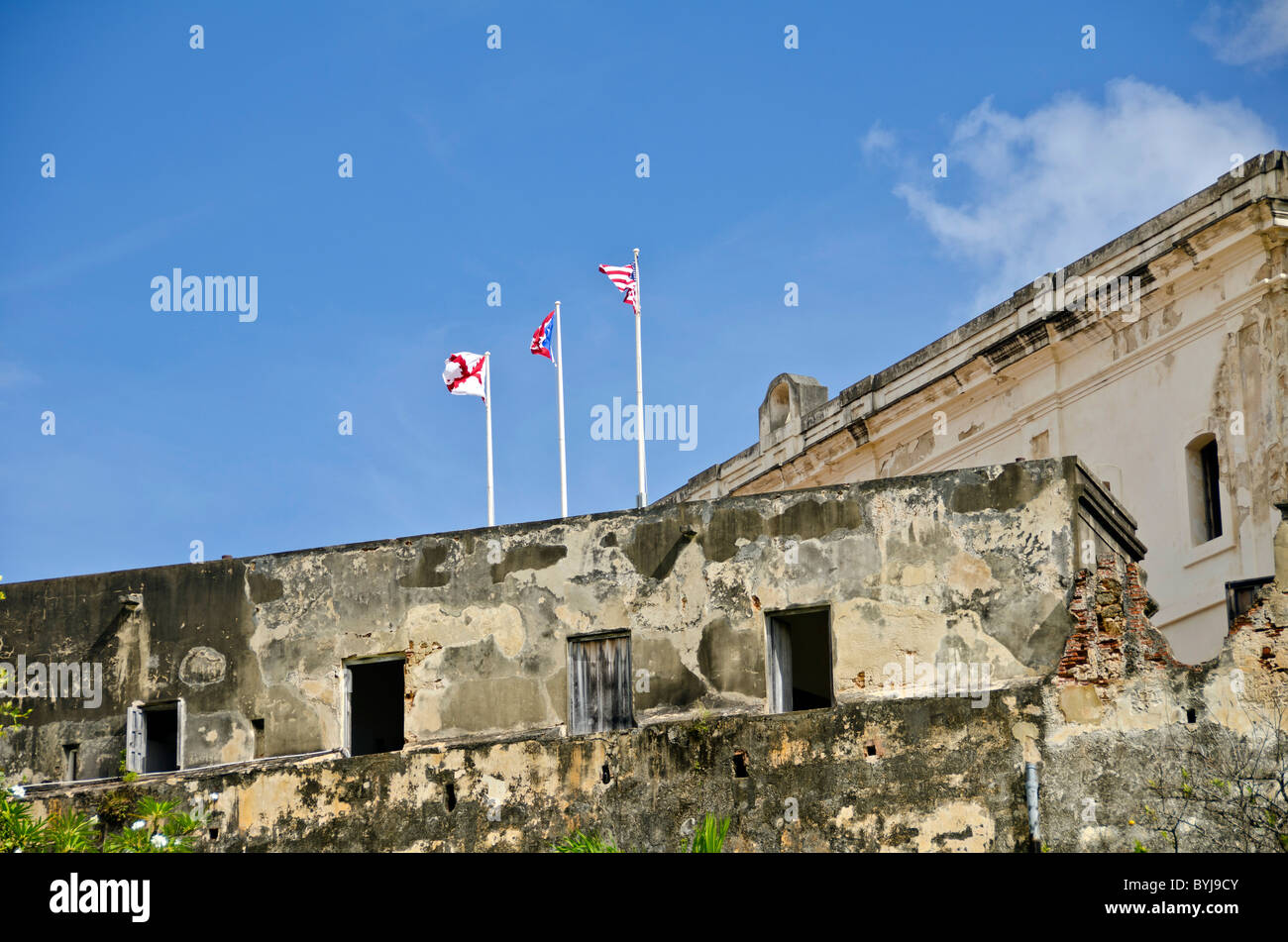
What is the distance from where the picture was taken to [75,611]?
68.4 ft

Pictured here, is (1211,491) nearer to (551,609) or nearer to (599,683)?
(599,683)

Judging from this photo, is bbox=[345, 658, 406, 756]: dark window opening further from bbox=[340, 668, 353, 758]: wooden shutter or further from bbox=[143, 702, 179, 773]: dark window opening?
bbox=[143, 702, 179, 773]: dark window opening

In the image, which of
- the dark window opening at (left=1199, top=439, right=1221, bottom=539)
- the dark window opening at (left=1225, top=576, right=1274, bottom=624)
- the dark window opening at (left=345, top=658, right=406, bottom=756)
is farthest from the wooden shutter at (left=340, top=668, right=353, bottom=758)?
the dark window opening at (left=1199, top=439, right=1221, bottom=539)

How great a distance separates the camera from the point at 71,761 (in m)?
20.5

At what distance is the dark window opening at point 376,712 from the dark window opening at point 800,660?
411cm

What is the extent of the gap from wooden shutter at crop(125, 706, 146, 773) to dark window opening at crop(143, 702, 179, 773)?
0.05 meters

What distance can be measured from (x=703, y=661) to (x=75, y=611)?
643 cm

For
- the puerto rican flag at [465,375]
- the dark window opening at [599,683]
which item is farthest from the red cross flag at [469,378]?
the dark window opening at [599,683]

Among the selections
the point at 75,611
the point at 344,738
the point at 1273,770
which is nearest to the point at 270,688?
the point at 344,738

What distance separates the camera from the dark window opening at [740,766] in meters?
18.0

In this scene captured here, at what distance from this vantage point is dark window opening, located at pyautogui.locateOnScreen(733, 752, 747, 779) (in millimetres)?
18031

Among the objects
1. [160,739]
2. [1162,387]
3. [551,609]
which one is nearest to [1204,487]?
[1162,387]

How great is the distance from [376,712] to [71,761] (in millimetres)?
3506

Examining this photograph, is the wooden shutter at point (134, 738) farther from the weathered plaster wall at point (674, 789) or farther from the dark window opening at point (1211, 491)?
the dark window opening at point (1211, 491)
